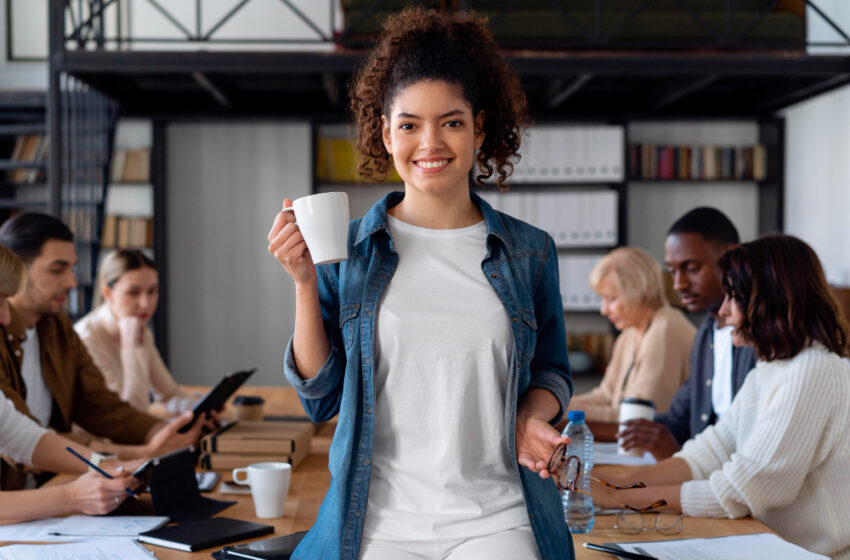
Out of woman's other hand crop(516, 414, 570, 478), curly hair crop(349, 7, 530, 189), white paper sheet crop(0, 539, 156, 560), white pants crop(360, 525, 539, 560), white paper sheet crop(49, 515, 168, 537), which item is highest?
curly hair crop(349, 7, 530, 189)

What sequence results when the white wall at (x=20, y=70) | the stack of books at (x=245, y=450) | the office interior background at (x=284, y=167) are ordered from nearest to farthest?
1. the stack of books at (x=245, y=450)
2. the office interior background at (x=284, y=167)
3. the white wall at (x=20, y=70)

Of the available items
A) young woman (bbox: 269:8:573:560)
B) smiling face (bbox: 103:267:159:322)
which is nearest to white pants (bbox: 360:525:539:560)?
young woman (bbox: 269:8:573:560)

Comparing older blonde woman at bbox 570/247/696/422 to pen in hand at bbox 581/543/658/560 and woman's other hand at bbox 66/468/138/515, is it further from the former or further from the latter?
woman's other hand at bbox 66/468/138/515

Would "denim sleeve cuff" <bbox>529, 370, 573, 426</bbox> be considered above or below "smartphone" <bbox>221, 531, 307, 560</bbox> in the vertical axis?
above

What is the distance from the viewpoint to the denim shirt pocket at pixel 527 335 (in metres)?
1.24

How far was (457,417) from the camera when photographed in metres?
1.19

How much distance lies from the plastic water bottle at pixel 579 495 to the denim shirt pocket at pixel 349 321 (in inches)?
20.4

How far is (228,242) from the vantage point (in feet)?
19.3

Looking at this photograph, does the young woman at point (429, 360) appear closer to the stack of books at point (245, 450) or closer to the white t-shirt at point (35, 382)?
the stack of books at point (245, 450)

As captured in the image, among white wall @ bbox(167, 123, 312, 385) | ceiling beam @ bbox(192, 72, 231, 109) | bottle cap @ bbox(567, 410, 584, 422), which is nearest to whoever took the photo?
bottle cap @ bbox(567, 410, 584, 422)

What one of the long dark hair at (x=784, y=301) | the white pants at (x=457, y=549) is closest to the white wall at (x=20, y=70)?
the long dark hair at (x=784, y=301)

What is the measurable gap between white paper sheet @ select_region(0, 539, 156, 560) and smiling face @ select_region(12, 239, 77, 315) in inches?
46.2

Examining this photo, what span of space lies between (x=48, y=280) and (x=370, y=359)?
1.70 m

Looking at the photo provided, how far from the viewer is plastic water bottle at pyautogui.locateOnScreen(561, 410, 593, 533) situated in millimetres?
1601
